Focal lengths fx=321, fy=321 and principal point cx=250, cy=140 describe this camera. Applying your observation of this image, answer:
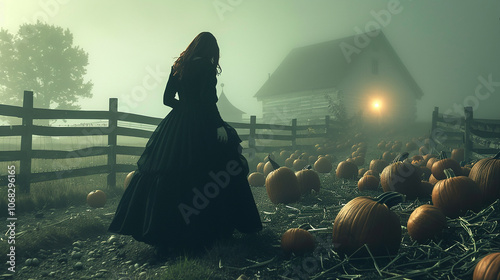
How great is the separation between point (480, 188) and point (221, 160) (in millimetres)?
3346

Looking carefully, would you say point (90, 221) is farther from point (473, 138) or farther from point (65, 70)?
point (65, 70)

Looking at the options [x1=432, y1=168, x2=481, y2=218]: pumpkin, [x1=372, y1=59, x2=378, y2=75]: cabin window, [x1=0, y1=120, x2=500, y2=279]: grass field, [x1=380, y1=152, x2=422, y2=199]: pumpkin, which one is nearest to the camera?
[x1=0, y1=120, x2=500, y2=279]: grass field

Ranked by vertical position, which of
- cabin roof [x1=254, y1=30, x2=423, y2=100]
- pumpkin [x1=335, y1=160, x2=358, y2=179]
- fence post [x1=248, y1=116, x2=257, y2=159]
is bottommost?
pumpkin [x1=335, y1=160, x2=358, y2=179]

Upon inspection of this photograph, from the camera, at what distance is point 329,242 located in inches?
137

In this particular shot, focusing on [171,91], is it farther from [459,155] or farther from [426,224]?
[459,155]

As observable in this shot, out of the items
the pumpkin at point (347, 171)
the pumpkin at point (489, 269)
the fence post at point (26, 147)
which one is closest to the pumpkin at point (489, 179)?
the pumpkin at point (489, 269)

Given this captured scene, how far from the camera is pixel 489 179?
4082 mm

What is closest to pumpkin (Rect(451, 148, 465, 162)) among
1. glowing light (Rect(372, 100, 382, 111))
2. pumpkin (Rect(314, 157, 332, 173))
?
pumpkin (Rect(314, 157, 332, 173))

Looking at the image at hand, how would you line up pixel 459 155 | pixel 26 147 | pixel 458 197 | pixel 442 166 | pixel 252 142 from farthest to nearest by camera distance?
pixel 252 142, pixel 459 155, pixel 26 147, pixel 442 166, pixel 458 197

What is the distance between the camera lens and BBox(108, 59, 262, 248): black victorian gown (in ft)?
11.4

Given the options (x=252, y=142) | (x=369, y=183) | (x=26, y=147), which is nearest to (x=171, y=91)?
(x=369, y=183)

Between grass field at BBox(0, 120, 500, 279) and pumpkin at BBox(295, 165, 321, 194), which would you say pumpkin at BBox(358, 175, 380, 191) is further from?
grass field at BBox(0, 120, 500, 279)

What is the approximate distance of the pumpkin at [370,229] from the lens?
2938mm

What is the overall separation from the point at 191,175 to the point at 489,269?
106 inches
